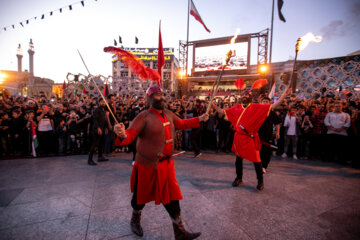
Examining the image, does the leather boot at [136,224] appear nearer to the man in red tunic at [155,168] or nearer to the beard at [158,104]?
the man in red tunic at [155,168]

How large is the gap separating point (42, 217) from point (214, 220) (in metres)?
2.65

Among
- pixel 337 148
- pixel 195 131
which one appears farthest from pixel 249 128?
pixel 337 148

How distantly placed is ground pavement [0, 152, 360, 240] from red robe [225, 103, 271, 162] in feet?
2.66

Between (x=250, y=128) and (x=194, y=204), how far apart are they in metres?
1.84

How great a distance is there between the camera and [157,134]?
2201 millimetres

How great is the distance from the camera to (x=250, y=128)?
12.0 ft

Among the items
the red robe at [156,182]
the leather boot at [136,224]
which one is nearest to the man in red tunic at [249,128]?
the red robe at [156,182]

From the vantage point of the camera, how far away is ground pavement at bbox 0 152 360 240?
8.07 ft

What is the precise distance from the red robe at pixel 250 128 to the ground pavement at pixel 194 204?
2.66ft

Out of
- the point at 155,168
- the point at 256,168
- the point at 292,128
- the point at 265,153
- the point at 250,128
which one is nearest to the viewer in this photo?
the point at 155,168

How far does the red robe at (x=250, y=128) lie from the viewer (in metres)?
3.62

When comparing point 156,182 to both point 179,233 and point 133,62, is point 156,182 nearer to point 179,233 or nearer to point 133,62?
point 179,233

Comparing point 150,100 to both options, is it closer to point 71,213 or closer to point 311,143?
point 71,213

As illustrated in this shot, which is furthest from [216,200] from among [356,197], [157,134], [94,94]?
[94,94]
